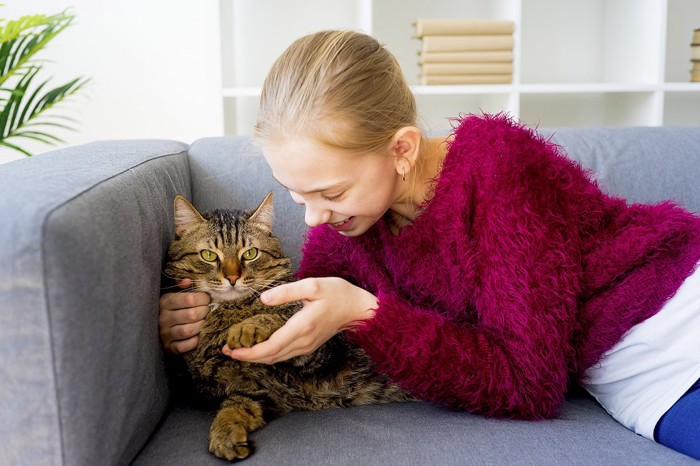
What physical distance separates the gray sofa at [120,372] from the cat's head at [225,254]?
0.04 m

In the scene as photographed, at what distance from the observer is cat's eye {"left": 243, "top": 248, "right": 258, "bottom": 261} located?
1.38 meters

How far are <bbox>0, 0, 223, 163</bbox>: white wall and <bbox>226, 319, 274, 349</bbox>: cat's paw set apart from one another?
1492 mm

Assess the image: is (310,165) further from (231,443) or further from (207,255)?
(231,443)

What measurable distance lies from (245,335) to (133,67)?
1.80 m

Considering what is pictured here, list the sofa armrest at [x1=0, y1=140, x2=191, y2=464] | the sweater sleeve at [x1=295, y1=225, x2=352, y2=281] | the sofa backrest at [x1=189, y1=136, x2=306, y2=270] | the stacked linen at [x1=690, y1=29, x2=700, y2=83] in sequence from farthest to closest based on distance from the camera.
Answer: the stacked linen at [x1=690, y1=29, x2=700, y2=83]
the sofa backrest at [x1=189, y1=136, x2=306, y2=270]
the sweater sleeve at [x1=295, y1=225, x2=352, y2=281]
the sofa armrest at [x1=0, y1=140, x2=191, y2=464]

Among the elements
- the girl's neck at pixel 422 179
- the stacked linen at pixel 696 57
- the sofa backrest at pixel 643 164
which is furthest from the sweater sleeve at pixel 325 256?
the stacked linen at pixel 696 57

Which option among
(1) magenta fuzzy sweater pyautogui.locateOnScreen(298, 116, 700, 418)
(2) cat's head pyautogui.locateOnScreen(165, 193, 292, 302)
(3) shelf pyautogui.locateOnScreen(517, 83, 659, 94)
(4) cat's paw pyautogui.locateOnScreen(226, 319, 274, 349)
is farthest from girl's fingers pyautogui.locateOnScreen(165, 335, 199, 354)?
(3) shelf pyautogui.locateOnScreen(517, 83, 659, 94)

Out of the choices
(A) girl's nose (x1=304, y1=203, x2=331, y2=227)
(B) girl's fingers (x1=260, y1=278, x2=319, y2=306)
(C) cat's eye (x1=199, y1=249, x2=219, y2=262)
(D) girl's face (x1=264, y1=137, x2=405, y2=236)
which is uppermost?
(D) girl's face (x1=264, y1=137, x2=405, y2=236)

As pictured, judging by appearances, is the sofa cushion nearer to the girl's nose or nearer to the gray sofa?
the gray sofa

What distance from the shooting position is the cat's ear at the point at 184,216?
1375 mm

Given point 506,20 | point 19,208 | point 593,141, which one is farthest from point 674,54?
point 19,208

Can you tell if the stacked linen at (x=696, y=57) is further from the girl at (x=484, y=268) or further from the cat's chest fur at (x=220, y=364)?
the cat's chest fur at (x=220, y=364)

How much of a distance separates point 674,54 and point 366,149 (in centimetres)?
220

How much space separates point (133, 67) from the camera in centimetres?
257
